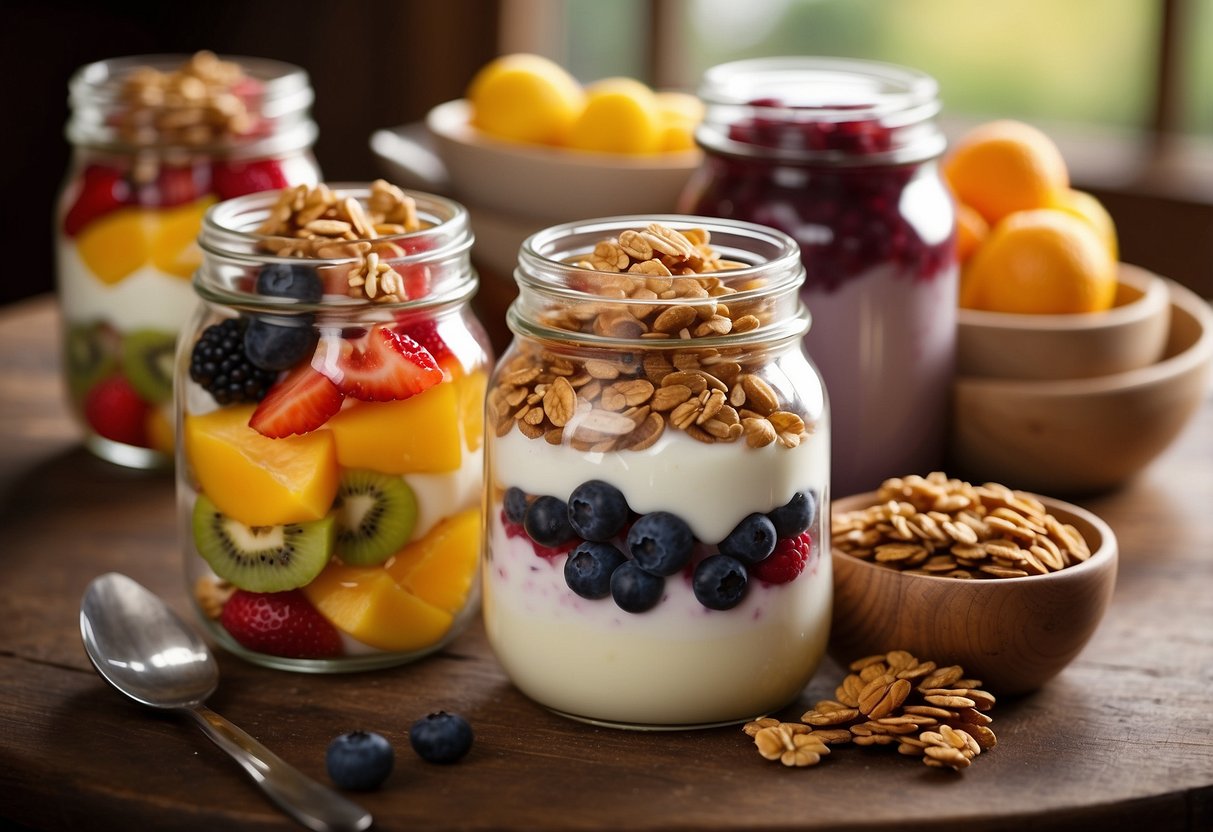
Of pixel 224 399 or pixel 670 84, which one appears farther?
pixel 670 84

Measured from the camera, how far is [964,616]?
1028 mm

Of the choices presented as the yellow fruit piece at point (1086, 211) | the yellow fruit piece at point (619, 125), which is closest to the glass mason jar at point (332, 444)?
the yellow fruit piece at point (619, 125)

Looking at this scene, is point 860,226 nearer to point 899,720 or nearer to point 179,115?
point 899,720

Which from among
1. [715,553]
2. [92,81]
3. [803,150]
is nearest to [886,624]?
[715,553]

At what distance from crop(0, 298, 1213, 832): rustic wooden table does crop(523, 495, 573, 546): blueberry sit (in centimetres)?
15

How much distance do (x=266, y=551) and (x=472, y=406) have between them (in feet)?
0.62

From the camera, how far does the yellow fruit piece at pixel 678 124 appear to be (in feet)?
5.27

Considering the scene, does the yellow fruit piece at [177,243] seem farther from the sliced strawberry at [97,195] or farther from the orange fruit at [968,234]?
the orange fruit at [968,234]

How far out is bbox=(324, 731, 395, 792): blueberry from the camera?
0.92 metres

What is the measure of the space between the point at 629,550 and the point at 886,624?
23 centimetres

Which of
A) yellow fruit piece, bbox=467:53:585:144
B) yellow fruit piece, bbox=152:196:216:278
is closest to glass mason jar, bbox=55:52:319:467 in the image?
yellow fruit piece, bbox=152:196:216:278

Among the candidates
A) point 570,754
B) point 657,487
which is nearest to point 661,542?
point 657,487

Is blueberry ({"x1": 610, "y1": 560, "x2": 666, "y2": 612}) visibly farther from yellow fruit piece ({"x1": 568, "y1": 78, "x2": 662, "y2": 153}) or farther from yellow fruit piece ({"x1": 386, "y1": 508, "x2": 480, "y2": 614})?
yellow fruit piece ({"x1": 568, "y1": 78, "x2": 662, "y2": 153})

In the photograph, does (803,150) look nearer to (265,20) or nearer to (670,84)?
(670,84)
